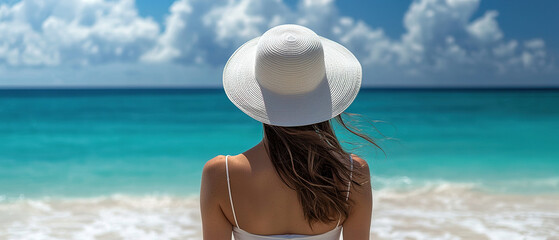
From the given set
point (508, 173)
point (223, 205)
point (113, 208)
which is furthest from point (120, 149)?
point (223, 205)

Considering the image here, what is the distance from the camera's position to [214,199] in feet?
4.15

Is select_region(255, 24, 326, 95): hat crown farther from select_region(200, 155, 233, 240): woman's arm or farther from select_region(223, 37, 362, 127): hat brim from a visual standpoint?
select_region(200, 155, 233, 240): woman's arm

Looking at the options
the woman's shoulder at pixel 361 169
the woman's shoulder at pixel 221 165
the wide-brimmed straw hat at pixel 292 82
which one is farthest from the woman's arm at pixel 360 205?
the woman's shoulder at pixel 221 165

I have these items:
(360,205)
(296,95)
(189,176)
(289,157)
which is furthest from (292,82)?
(189,176)

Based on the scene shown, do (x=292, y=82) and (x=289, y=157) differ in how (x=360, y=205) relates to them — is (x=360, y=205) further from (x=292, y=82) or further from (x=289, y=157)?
(x=292, y=82)

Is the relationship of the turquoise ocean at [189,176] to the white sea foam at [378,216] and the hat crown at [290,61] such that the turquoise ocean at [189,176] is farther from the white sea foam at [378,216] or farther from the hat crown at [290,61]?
the hat crown at [290,61]

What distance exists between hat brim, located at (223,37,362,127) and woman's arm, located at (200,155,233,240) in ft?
0.52

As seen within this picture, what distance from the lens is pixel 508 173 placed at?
7281mm

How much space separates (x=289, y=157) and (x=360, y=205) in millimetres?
254

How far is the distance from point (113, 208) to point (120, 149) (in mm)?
5453

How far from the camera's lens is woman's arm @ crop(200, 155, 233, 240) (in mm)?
1223

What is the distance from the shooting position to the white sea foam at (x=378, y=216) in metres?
4.15

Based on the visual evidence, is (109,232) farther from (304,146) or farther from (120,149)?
(120,149)

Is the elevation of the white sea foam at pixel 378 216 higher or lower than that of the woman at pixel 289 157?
higher
